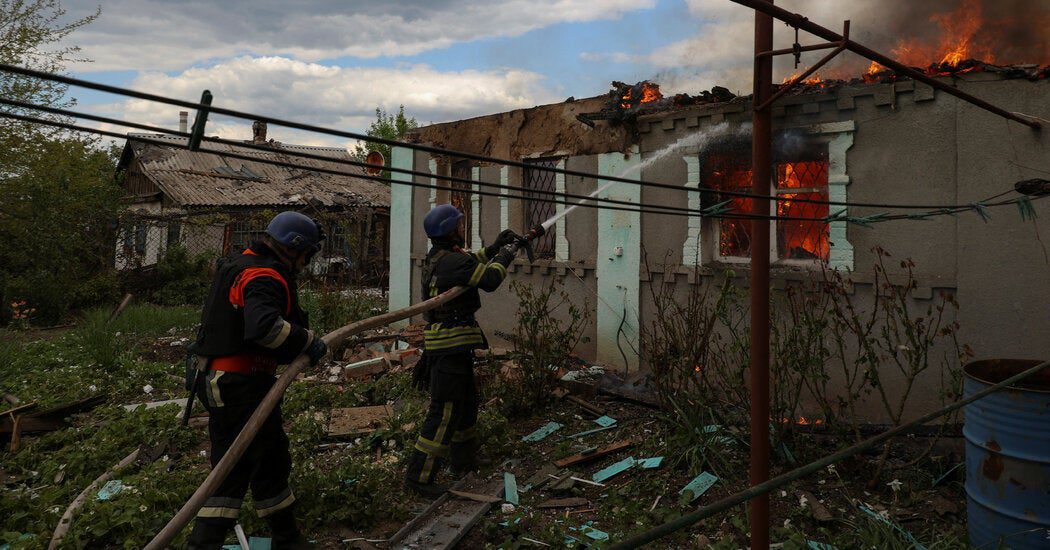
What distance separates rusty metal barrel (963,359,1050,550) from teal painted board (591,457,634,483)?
8.21 feet

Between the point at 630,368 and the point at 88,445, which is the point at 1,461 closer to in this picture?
the point at 88,445

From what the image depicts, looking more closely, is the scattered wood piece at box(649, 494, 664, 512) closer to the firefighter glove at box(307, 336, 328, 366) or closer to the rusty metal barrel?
the rusty metal barrel

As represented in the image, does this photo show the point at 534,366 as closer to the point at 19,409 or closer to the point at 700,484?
the point at 700,484

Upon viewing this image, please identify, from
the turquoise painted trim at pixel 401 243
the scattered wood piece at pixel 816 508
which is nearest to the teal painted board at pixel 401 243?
the turquoise painted trim at pixel 401 243

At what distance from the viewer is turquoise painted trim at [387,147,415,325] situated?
12.5 m

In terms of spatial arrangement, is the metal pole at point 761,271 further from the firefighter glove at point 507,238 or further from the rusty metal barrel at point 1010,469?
the firefighter glove at point 507,238

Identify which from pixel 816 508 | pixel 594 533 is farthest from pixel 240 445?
pixel 816 508

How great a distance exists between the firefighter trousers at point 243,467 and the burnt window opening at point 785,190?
508 cm

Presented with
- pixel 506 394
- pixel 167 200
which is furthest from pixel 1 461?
pixel 167 200

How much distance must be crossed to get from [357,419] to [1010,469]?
5816mm

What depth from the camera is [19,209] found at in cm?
1495

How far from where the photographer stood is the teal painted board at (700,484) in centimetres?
516

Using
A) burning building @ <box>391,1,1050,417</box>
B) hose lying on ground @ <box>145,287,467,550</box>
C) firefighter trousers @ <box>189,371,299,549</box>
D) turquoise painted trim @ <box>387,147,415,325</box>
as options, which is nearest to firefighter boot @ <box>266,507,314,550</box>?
firefighter trousers @ <box>189,371,299,549</box>

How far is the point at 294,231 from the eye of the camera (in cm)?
443
